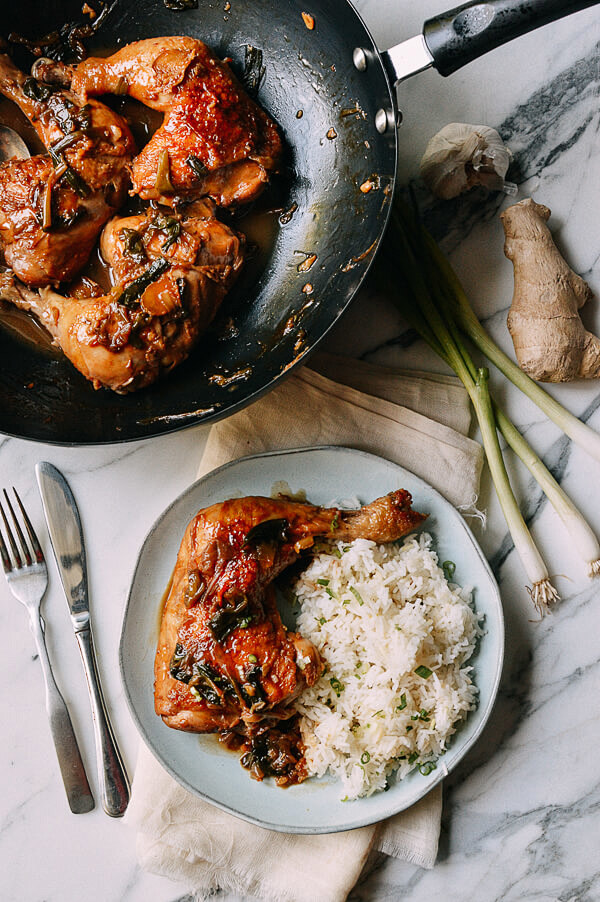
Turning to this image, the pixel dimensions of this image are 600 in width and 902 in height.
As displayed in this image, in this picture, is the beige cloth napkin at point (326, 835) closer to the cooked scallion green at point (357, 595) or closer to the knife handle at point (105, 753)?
the knife handle at point (105, 753)

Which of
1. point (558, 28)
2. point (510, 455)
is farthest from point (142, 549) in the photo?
point (558, 28)

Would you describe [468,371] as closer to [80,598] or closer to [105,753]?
[80,598]

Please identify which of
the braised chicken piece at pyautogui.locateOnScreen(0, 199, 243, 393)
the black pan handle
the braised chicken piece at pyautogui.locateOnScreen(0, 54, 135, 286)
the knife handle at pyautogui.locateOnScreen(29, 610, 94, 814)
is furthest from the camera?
the knife handle at pyautogui.locateOnScreen(29, 610, 94, 814)

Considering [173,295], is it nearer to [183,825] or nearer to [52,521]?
[52,521]

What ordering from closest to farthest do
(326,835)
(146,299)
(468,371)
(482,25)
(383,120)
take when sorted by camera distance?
1. (482,25)
2. (146,299)
3. (383,120)
4. (326,835)
5. (468,371)

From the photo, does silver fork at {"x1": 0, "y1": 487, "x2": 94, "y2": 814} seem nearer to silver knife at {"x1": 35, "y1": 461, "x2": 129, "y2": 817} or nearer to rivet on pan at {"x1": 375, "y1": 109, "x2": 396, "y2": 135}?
silver knife at {"x1": 35, "y1": 461, "x2": 129, "y2": 817}

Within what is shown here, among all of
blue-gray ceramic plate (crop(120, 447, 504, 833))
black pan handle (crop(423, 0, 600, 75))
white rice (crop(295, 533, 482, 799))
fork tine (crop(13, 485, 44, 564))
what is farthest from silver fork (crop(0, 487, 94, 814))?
black pan handle (crop(423, 0, 600, 75))

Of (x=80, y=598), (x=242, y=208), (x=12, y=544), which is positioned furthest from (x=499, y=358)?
(x=12, y=544)
